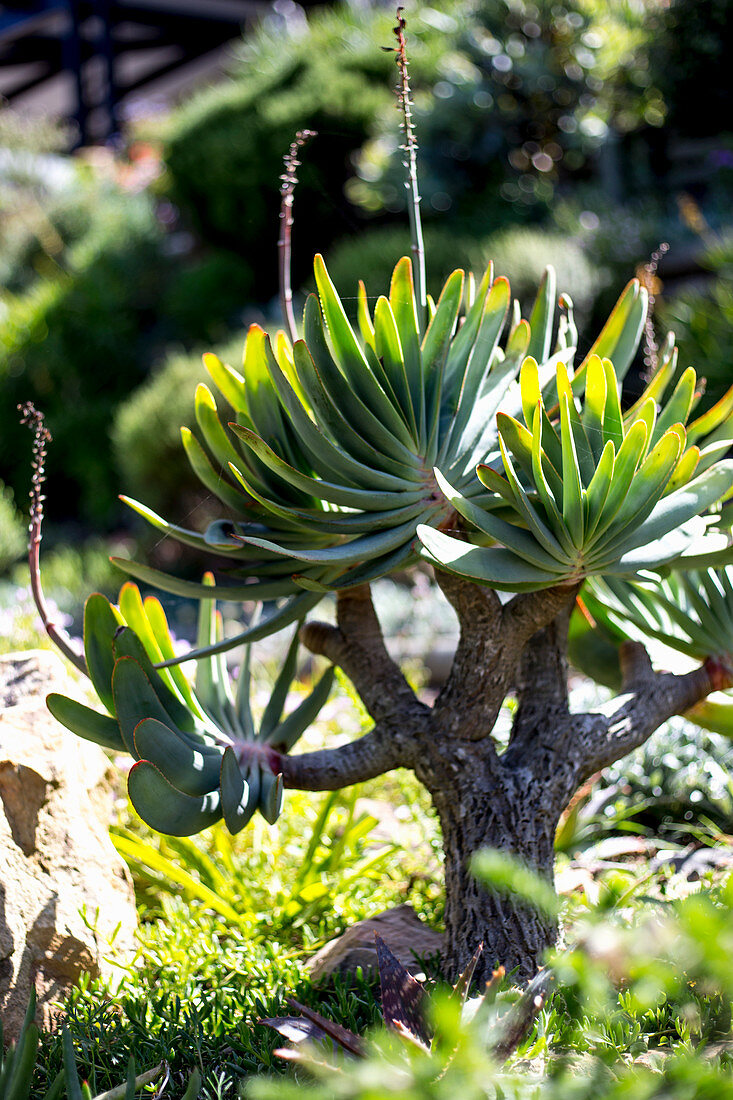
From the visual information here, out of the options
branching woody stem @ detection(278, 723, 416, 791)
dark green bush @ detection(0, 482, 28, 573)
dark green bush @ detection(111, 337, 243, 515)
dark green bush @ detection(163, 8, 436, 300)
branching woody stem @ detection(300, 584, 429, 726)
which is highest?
dark green bush @ detection(163, 8, 436, 300)

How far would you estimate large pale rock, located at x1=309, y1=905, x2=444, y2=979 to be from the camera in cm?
201

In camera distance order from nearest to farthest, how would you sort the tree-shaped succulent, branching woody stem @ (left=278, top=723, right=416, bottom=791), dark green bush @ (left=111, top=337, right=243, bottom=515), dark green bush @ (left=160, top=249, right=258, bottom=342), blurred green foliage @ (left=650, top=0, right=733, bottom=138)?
the tree-shaped succulent < branching woody stem @ (left=278, top=723, right=416, bottom=791) < dark green bush @ (left=111, top=337, right=243, bottom=515) < blurred green foliage @ (left=650, top=0, right=733, bottom=138) < dark green bush @ (left=160, top=249, right=258, bottom=342)

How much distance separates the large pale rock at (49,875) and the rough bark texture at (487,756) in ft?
1.71

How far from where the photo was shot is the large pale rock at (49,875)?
6.04 feet

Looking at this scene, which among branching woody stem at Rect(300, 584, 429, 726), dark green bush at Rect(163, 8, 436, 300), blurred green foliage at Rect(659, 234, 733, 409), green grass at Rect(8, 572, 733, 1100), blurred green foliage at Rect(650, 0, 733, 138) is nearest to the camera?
green grass at Rect(8, 572, 733, 1100)

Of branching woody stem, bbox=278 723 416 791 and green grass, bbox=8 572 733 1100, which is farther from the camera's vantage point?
branching woody stem, bbox=278 723 416 791

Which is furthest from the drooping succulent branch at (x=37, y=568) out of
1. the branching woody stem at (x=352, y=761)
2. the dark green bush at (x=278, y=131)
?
the dark green bush at (x=278, y=131)

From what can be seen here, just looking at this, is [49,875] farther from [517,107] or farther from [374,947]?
[517,107]

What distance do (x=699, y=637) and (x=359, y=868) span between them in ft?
3.73

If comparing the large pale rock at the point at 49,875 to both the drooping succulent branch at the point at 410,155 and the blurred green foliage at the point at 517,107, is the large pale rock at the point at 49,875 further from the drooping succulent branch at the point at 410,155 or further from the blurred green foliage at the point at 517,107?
the blurred green foliage at the point at 517,107

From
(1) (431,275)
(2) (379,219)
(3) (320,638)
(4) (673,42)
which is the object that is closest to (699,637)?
(3) (320,638)

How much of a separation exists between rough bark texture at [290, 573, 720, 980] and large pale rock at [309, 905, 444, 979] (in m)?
0.21

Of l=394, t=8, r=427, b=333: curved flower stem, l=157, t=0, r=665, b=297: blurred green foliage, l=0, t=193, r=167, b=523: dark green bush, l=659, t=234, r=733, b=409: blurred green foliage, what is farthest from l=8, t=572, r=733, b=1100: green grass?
l=0, t=193, r=167, b=523: dark green bush

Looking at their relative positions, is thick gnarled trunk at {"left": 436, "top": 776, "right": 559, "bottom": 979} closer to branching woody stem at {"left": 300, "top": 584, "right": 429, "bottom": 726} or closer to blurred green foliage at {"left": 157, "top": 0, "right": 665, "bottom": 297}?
branching woody stem at {"left": 300, "top": 584, "right": 429, "bottom": 726}
